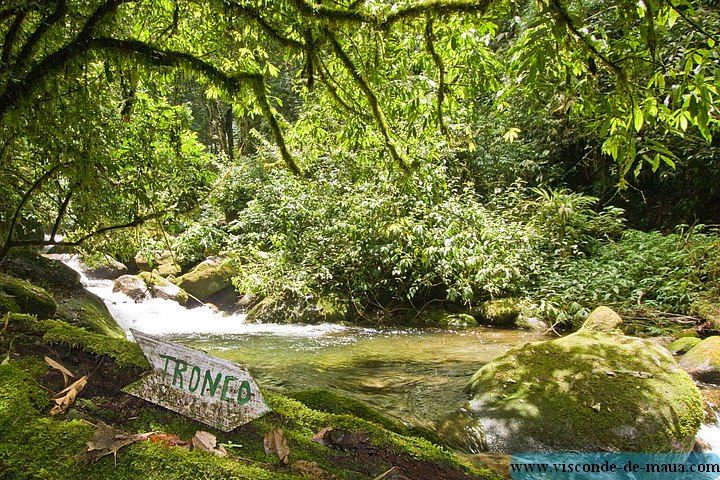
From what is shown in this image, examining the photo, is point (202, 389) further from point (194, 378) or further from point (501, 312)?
point (501, 312)

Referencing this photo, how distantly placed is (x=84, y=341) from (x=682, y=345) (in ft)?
23.5

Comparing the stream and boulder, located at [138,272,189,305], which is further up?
boulder, located at [138,272,189,305]

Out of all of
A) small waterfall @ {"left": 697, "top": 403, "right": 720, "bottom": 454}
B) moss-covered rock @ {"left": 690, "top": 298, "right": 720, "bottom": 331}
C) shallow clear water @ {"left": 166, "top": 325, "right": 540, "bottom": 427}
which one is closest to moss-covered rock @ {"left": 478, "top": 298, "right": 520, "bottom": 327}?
shallow clear water @ {"left": 166, "top": 325, "right": 540, "bottom": 427}

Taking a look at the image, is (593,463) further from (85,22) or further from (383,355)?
(85,22)

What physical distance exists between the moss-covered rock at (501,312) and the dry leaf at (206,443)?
771 centimetres

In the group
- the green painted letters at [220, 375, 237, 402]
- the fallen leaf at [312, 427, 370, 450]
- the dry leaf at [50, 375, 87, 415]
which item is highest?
the dry leaf at [50, 375, 87, 415]

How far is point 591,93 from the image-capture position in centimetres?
261

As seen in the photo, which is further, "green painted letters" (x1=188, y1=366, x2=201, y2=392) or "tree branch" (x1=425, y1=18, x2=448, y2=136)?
"tree branch" (x1=425, y1=18, x2=448, y2=136)

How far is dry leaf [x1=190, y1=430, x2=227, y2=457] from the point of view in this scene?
150cm

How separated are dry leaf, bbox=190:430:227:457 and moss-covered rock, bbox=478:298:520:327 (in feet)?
25.3

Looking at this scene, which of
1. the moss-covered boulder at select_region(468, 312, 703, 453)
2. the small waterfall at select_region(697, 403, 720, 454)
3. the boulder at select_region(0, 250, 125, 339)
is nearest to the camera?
the moss-covered boulder at select_region(468, 312, 703, 453)

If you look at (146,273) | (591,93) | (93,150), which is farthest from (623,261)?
(146,273)

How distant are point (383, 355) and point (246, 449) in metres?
5.06

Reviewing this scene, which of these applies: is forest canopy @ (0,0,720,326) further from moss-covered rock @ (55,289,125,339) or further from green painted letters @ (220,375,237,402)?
green painted letters @ (220,375,237,402)
